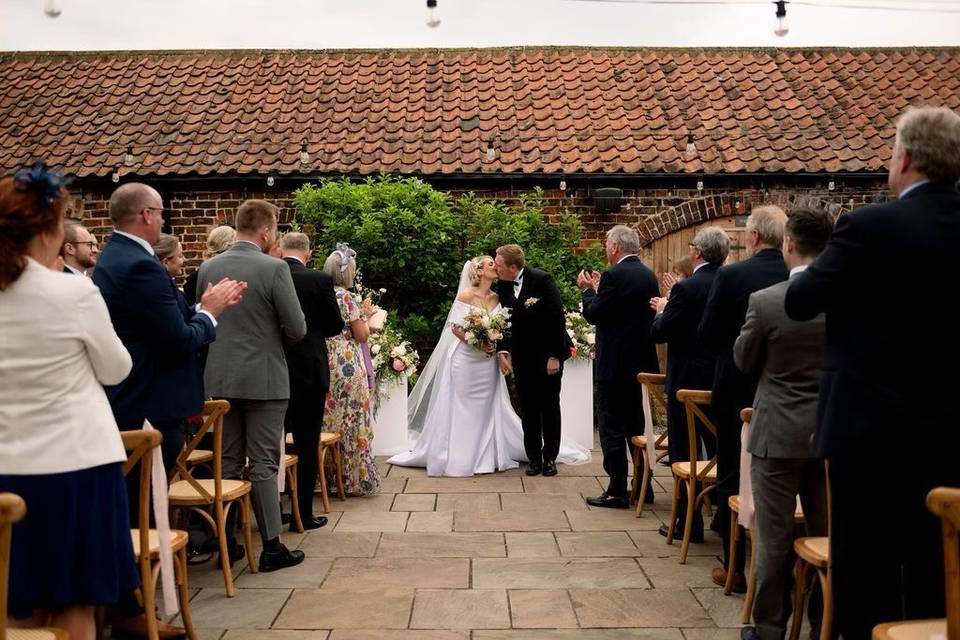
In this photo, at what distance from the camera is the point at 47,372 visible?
2.79 meters

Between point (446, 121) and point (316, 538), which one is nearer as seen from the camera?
point (316, 538)

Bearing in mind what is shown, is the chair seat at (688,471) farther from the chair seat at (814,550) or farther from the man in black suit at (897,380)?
the man in black suit at (897,380)

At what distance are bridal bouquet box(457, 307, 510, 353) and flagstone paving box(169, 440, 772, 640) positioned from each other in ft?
4.94

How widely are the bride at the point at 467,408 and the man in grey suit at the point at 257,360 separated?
3.01m

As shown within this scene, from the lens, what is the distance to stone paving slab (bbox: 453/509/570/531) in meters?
6.36

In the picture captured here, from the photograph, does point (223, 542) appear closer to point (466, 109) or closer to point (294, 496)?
point (294, 496)

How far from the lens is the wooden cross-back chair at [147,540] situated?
3.47 meters

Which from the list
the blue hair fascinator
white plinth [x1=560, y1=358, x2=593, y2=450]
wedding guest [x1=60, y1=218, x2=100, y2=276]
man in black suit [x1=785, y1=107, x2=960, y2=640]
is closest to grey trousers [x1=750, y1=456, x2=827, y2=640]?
man in black suit [x1=785, y1=107, x2=960, y2=640]

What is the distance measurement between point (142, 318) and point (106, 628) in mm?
1502

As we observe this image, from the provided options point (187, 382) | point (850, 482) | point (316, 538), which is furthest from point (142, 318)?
point (850, 482)

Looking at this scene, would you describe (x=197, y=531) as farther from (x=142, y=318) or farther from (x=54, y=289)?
(x=54, y=289)

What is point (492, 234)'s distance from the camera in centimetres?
1065

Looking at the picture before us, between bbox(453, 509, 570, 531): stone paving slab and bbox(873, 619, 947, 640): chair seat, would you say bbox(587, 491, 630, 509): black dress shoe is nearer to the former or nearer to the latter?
bbox(453, 509, 570, 531): stone paving slab

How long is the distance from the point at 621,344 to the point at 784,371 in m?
2.87
